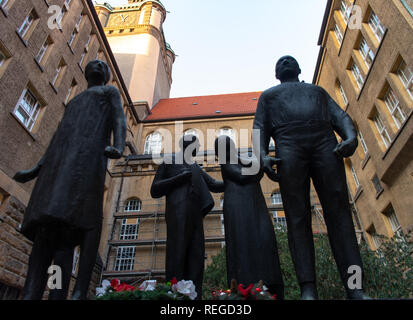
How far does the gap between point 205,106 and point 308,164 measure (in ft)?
109

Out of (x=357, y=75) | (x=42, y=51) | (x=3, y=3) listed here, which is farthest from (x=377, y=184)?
(x=3, y=3)

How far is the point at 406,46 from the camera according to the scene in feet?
41.7

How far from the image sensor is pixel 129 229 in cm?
2216

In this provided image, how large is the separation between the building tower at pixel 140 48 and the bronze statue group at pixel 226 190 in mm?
28710

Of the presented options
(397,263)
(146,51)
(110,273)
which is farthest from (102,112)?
(146,51)

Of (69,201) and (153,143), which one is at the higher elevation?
(153,143)

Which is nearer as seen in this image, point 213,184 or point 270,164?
point 270,164

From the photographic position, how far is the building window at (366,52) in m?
16.6

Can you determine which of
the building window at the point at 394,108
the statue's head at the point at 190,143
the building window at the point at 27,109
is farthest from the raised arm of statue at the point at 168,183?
the building window at the point at 394,108

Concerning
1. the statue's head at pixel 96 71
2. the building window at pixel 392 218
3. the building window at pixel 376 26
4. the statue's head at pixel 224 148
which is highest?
the building window at pixel 376 26

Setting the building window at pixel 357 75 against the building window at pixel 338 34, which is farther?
the building window at pixel 338 34

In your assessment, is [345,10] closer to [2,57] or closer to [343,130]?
[2,57]

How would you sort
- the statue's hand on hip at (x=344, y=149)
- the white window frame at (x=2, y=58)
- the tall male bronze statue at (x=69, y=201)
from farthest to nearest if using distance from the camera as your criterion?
the white window frame at (x=2, y=58) < the statue's hand on hip at (x=344, y=149) < the tall male bronze statue at (x=69, y=201)

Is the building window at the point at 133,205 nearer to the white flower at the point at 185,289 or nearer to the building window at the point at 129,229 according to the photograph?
the building window at the point at 129,229
